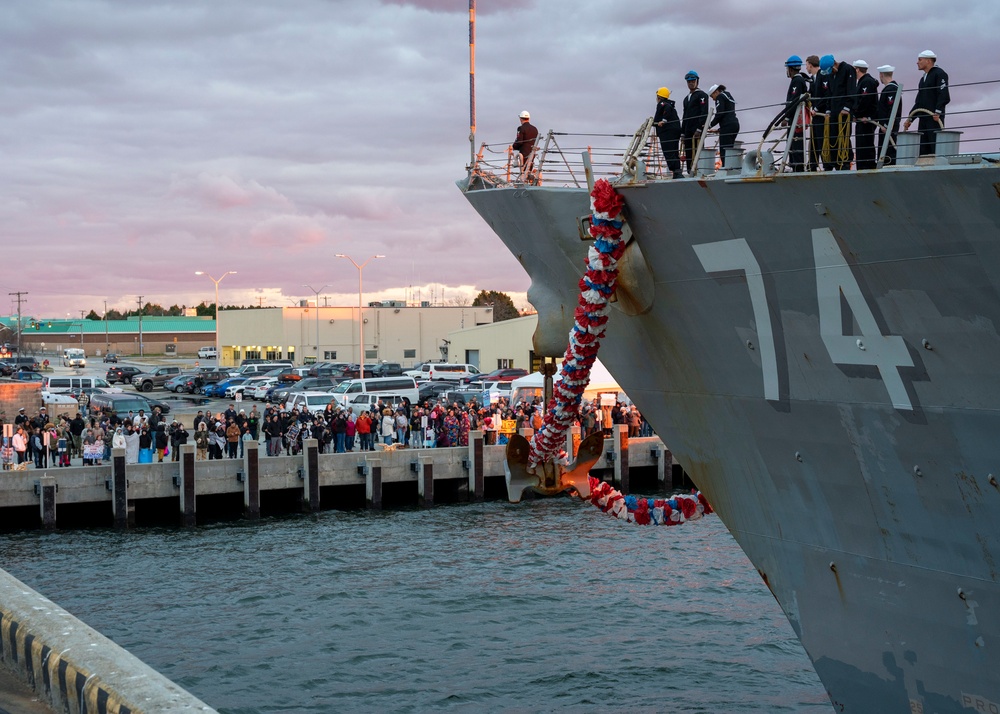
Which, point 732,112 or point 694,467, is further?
point 694,467

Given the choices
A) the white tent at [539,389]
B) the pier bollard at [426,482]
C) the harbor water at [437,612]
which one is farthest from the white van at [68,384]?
the pier bollard at [426,482]

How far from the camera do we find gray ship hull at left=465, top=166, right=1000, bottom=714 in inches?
316

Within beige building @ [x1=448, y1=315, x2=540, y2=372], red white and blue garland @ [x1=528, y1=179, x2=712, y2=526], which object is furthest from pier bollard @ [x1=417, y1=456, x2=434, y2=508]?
beige building @ [x1=448, y1=315, x2=540, y2=372]

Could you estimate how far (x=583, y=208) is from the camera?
11.3 meters

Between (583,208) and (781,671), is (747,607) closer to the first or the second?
(781,671)

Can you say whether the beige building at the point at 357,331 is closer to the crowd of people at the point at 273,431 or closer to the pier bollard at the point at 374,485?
the crowd of people at the point at 273,431

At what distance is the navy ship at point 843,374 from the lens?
26.3ft

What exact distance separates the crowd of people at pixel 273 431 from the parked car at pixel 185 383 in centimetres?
2754

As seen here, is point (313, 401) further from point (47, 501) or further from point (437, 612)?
point (437, 612)

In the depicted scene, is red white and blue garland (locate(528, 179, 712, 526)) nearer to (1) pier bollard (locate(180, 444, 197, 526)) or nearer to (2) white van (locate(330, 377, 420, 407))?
(1) pier bollard (locate(180, 444, 197, 526))

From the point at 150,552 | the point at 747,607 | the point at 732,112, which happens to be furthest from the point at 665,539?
the point at 732,112

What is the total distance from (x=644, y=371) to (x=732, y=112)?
3247 millimetres

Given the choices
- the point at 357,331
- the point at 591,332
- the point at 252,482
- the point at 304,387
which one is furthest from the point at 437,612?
the point at 357,331

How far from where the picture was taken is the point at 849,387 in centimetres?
914
